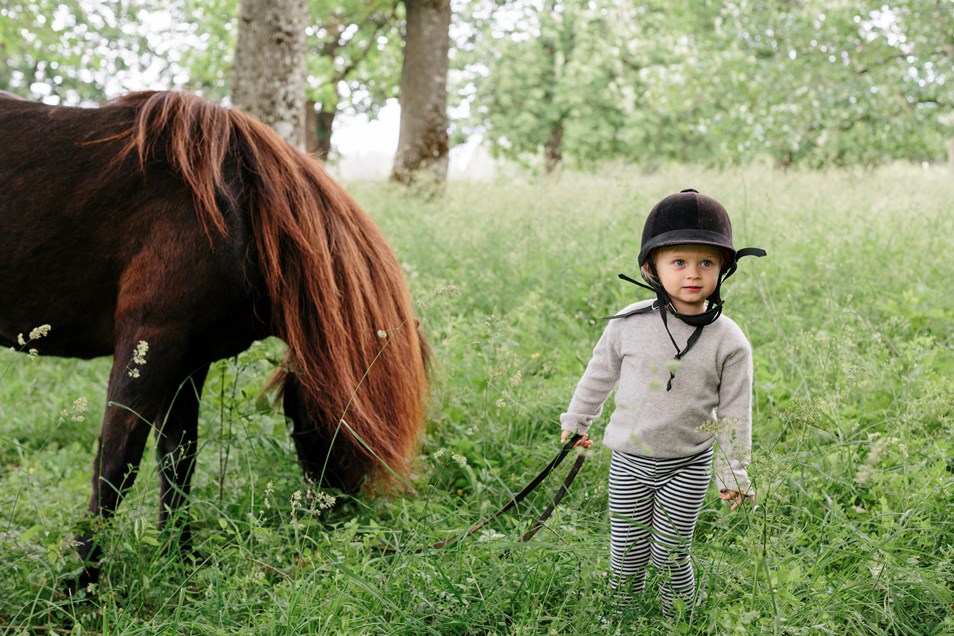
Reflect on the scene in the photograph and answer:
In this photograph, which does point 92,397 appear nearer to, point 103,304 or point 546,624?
point 103,304

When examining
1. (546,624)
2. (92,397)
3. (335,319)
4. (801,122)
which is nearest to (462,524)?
(546,624)

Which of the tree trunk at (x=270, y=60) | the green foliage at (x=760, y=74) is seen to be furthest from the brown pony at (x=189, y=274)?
the green foliage at (x=760, y=74)

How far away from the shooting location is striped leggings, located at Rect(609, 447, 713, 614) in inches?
79.4

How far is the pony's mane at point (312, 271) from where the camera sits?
97.4 inches

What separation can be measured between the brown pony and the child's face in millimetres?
940

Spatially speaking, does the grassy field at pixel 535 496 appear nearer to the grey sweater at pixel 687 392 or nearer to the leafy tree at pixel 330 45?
the grey sweater at pixel 687 392

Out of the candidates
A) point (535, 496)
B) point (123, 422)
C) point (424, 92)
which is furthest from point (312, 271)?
point (424, 92)

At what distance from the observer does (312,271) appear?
250cm

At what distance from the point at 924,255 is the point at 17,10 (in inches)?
387

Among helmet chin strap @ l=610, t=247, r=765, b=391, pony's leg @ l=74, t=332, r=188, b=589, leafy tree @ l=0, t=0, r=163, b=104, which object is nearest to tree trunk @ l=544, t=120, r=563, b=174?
leafy tree @ l=0, t=0, r=163, b=104

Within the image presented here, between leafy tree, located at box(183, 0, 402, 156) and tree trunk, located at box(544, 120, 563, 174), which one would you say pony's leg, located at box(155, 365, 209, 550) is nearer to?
leafy tree, located at box(183, 0, 402, 156)

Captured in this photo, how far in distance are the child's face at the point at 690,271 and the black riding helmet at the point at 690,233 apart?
0.03 m

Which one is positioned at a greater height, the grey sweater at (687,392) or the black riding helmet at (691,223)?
the black riding helmet at (691,223)

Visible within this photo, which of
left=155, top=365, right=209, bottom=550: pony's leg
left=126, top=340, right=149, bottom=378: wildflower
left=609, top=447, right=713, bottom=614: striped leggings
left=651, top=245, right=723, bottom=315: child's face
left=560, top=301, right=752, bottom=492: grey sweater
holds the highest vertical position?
left=651, top=245, right=723, bottom=315: child's face
